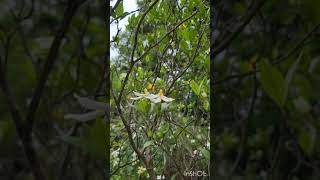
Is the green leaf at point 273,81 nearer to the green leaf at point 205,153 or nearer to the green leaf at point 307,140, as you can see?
the green leaf at point 307,140

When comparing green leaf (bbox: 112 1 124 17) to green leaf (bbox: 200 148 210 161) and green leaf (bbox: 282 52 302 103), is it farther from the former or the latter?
green leaf (bbox: 282 52 302 103)

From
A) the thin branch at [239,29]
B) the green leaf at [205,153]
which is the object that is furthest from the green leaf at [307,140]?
the green leaf at [205,153]

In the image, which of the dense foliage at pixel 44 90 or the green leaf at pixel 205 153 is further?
the green leaf at pixel 205 153

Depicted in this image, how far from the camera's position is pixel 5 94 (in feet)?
1.99

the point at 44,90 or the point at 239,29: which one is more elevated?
the point at 239,29

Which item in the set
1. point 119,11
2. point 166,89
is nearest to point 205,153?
point 166,89

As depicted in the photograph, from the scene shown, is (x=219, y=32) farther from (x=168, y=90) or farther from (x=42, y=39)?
(x=168, y=90)

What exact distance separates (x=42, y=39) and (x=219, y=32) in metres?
0.30

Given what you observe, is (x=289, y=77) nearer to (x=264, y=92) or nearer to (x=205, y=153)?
(x=264, y=92)

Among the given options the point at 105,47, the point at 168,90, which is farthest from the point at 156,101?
the point at 105,47

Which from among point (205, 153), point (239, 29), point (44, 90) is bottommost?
point (205, 153)

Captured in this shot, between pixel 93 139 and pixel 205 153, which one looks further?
pixel 205 153

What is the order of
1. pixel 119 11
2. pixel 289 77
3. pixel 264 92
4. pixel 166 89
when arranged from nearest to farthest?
pixel 289 77 → pixel 264 92 → pixel 119 11 → pixel 166 89

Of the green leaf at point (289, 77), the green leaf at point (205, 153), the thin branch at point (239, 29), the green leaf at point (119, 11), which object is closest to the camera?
the green leaf at point (289, 77)
